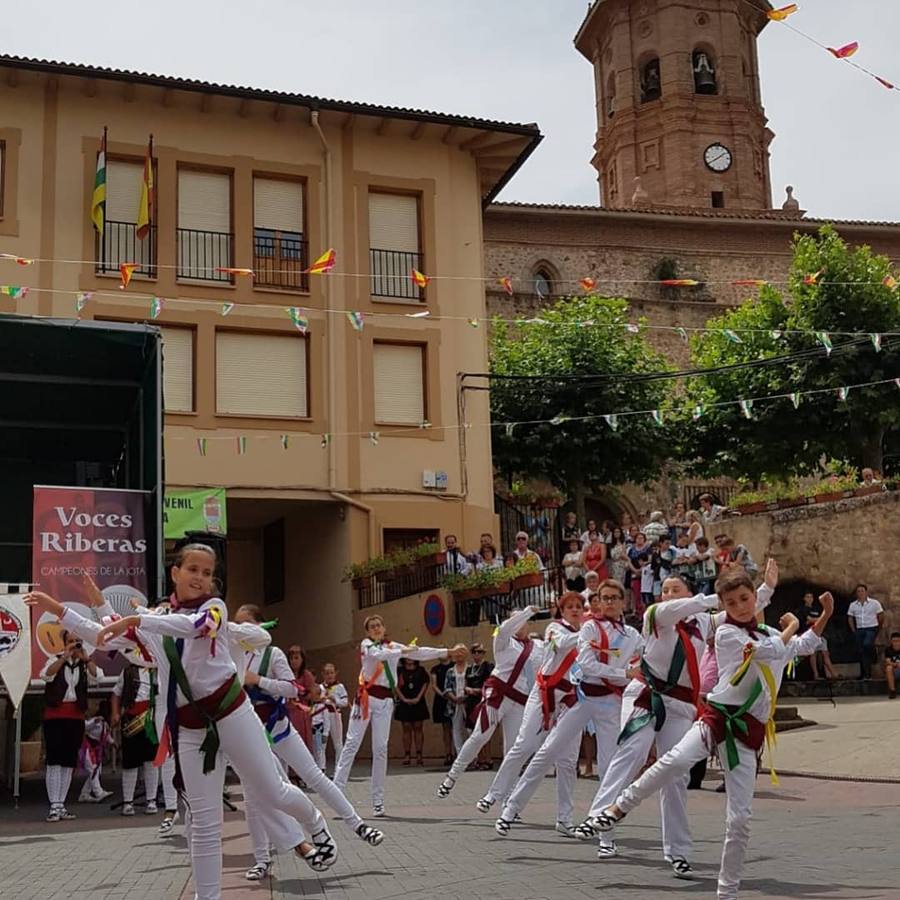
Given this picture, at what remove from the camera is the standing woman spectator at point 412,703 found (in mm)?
19234

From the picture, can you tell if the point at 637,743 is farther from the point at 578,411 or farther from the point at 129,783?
the point at 578,411

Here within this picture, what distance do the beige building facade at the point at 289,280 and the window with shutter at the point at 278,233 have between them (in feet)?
0.14

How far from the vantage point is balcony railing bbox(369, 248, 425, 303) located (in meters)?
25.7

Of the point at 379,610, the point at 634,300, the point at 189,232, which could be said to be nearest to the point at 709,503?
the point at 379,610

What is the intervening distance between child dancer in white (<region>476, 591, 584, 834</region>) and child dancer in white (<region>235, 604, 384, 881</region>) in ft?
5.77

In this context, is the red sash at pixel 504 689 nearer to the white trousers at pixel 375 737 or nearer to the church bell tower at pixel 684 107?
the white trousers at pixel 375 737

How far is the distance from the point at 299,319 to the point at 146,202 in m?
3.57

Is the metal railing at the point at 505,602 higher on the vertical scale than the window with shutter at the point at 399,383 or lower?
lower

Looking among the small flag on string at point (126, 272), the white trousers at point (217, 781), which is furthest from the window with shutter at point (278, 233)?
the white trousers at point (217, 781)

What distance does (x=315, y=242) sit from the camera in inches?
1004

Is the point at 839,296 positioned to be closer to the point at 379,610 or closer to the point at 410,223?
the point at 410,223

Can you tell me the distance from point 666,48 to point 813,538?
37.3 metres

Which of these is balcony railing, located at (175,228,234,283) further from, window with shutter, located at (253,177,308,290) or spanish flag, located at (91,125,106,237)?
spanish flag, located at (91,125,106,237)

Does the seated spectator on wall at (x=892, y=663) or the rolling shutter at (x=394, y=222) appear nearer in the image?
the seated spectator on wall at (x=892, y=663)
